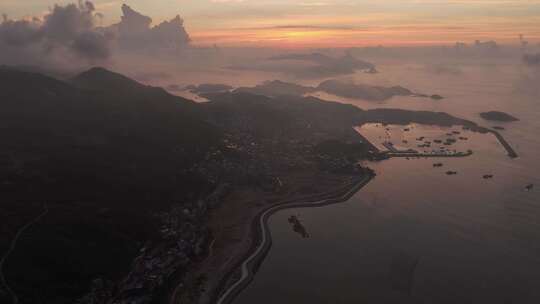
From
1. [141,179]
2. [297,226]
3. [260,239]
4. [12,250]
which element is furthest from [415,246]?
[12,250]

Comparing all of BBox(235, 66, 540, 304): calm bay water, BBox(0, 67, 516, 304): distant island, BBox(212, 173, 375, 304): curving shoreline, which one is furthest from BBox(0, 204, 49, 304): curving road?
BBox(235, 66, 540, 304): calm bay water

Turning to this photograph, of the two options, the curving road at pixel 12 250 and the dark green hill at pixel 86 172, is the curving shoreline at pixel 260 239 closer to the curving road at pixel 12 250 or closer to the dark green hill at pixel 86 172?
the dark green hill at pixel 86 172

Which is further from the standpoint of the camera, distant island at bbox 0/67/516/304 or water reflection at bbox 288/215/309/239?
water reflection at bbox 288/215/309/239

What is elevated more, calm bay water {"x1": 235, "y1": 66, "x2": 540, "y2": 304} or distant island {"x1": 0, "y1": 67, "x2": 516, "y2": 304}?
distant island {"x1": 0, "y1": 67, "x2": 516, "y2": 304}

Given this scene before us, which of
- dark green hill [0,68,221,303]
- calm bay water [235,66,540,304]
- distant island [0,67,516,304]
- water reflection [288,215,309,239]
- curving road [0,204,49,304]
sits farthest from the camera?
water reflection [288,215,309,239]

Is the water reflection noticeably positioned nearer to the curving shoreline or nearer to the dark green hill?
the curving shoreline

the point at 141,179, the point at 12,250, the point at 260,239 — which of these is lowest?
the point at 260,239

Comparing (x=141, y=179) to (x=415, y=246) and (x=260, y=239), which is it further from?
(x=415, y=246)
